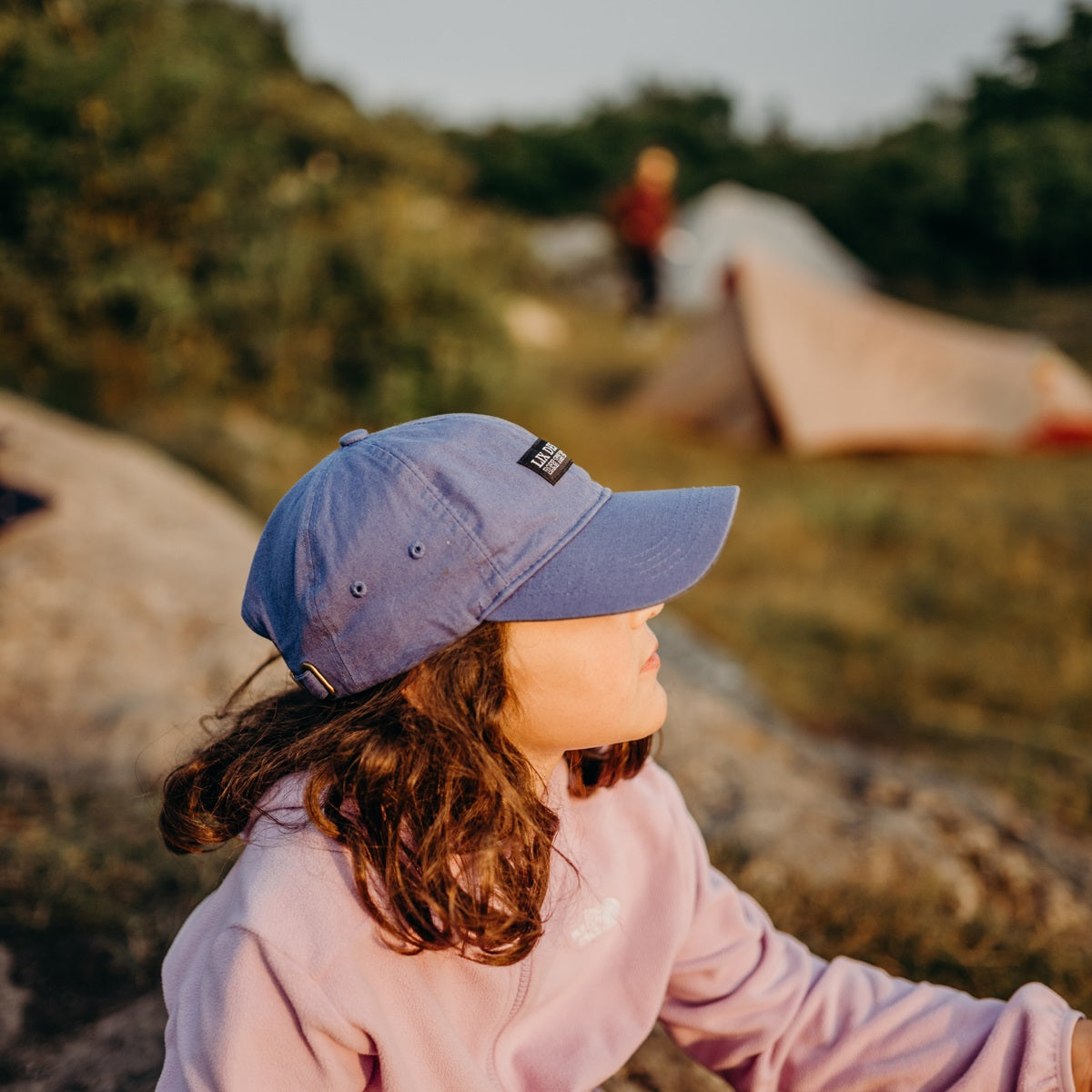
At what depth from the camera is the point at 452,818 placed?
107 cm

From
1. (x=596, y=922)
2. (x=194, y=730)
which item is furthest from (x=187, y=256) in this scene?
(x=596, y=922)

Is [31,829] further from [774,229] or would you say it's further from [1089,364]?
[774,229]

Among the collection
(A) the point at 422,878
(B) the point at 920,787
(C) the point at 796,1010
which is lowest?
(B) the point at 920,787

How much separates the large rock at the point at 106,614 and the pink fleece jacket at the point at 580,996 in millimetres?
905

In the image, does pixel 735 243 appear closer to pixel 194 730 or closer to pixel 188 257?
pixel 188 257

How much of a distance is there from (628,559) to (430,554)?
225mm

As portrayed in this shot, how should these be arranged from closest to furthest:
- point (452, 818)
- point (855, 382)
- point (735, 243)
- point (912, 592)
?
point (452, 818) → point (912, 592) → point (855, 382) → point (735, 243)

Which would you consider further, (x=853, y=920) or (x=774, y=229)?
(x=774, y=229)

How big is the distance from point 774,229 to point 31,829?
12.7 m

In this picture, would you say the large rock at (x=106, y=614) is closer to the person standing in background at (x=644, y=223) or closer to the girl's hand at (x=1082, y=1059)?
the girl's hand at (x=1082, y=1059)

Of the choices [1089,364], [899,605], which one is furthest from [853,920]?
[1089,364]

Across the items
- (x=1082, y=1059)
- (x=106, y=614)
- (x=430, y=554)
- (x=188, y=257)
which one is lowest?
(x=106, y=614)

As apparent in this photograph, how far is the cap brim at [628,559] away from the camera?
1051mm

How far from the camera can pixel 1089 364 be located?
9.42m
